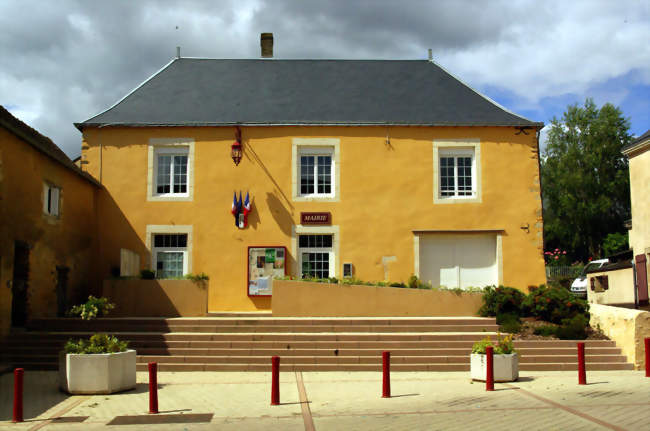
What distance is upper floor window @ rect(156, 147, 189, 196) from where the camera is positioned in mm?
19359

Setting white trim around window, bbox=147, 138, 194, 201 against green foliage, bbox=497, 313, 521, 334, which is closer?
green foliage, bbox=497, 313, 521, 334

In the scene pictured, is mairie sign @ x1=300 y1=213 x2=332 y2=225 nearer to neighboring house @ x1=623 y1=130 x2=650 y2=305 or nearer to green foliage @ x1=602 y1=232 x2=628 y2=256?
neighboring house @ x1=623 y1=130 x2=650 y2=305

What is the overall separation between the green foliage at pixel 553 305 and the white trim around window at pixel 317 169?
6.37m

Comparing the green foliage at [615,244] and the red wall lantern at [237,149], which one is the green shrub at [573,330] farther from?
the green foliage at [615,244]

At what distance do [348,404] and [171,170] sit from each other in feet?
38.4

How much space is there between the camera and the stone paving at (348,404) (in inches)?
326

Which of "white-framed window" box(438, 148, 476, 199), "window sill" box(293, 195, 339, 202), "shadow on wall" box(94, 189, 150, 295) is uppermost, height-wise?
"white-framed window" box(438, 148, 476, 199)

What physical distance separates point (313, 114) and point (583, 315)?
973cm

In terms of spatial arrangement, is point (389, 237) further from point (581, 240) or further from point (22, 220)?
point (581, 240)

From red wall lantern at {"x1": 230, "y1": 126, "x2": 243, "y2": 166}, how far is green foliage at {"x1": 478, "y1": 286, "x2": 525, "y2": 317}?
8.18 meters

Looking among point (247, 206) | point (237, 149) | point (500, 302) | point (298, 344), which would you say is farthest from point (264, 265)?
point (500, 302)

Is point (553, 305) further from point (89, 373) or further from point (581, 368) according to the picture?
point (89, 373)

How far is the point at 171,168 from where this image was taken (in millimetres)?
19391

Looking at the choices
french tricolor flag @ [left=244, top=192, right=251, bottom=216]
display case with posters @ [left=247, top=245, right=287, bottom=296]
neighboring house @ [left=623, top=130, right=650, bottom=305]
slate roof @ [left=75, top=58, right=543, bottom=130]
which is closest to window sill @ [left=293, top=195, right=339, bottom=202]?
french tricolor flag @ [left=244, top=192, right=251, bottom=216]
